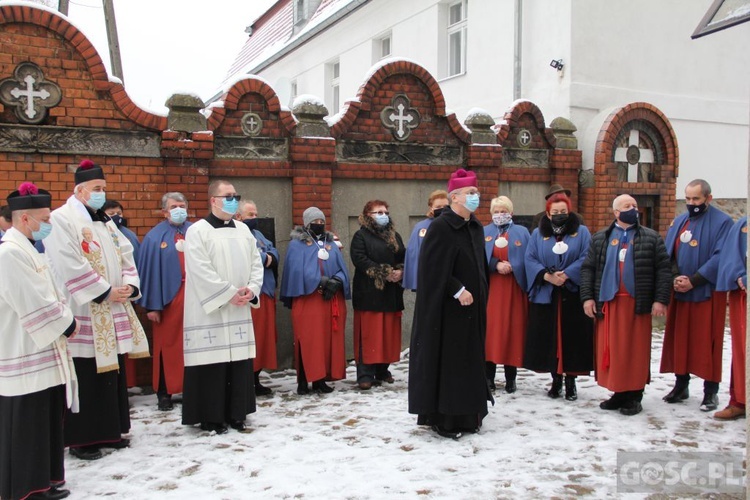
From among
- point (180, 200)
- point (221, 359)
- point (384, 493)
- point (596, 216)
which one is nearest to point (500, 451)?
point (384, 493)

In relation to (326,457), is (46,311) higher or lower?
higher

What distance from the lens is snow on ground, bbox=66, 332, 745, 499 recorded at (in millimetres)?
4242

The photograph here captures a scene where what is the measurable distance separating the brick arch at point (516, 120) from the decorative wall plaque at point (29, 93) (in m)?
5.39

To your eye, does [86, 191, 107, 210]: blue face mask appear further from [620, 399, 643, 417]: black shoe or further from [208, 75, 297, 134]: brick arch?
[620, 399, 643, 417]: black shoe

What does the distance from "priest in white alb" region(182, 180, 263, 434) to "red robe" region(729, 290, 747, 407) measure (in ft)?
13.5

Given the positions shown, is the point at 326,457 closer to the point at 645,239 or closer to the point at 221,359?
the point at 221,359

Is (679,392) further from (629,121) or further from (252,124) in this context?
(252,124)

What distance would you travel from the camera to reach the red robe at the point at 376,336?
6879 mm

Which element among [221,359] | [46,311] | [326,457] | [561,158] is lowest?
[326,457]

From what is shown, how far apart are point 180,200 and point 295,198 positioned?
162 centimetres

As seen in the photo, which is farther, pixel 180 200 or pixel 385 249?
pixel 385 249

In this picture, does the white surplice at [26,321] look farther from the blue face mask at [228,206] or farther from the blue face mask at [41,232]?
the blue face mask at [228,206]

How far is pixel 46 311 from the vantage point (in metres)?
4.05

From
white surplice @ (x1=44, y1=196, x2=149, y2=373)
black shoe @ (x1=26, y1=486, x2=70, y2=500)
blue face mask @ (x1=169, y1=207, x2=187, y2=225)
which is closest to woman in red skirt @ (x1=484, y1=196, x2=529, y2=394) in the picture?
blue face mask @ (x1=169, y1=207, x2=187, y2=225)
